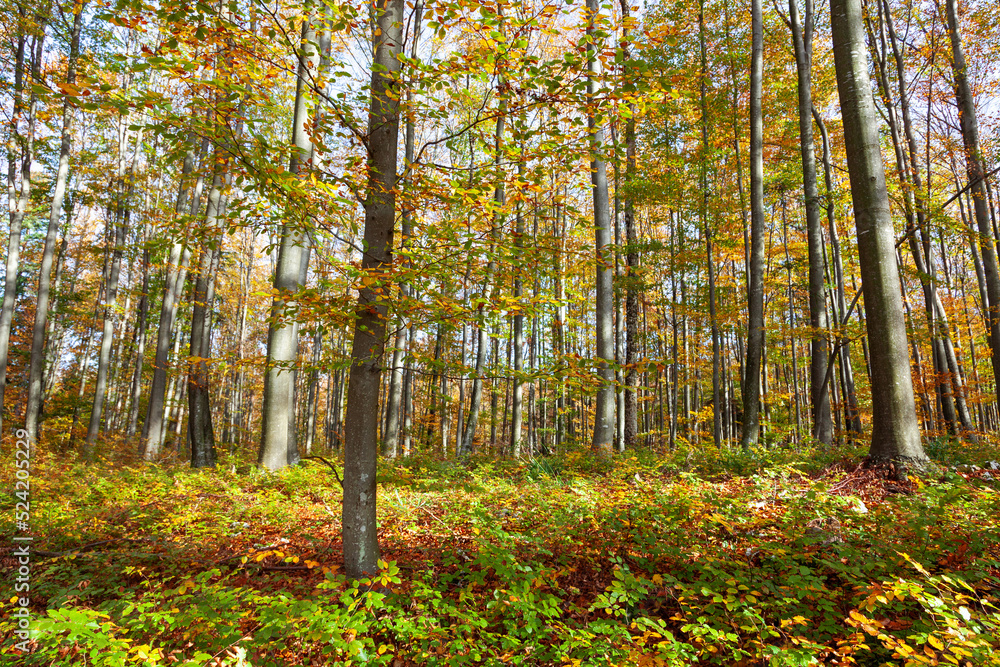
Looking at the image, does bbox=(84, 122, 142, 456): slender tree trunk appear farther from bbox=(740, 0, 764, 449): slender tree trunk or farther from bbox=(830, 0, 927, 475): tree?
A: bbox=(830, 0, 927, 475): tree

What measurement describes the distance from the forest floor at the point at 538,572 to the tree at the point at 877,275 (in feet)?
1.43

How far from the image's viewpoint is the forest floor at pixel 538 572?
8.14ft

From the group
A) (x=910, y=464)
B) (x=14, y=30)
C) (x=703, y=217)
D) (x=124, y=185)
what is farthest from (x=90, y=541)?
(x=124, y=185)

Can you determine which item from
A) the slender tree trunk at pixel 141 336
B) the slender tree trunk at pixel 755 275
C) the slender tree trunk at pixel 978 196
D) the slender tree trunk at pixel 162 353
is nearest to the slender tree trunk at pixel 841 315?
the slender tree trunk at pixel 978 196

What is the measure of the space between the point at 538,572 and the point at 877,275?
4.81 m

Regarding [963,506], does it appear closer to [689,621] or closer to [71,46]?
[689,621]

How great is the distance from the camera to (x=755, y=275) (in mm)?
8727

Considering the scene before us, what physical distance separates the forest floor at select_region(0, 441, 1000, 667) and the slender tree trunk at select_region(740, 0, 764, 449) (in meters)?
1.61

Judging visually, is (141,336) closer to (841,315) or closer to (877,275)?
(877,275)

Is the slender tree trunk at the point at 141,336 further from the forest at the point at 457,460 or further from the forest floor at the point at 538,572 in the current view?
the forest floor at the point at 538,572

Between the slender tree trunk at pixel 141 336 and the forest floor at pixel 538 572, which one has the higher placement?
the slender tree trunk at pixel 141 336

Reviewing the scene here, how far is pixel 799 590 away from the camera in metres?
2.94

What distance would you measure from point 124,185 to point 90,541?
1529 cm

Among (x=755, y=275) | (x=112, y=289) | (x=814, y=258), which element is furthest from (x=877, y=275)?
(x=112, y=289)
